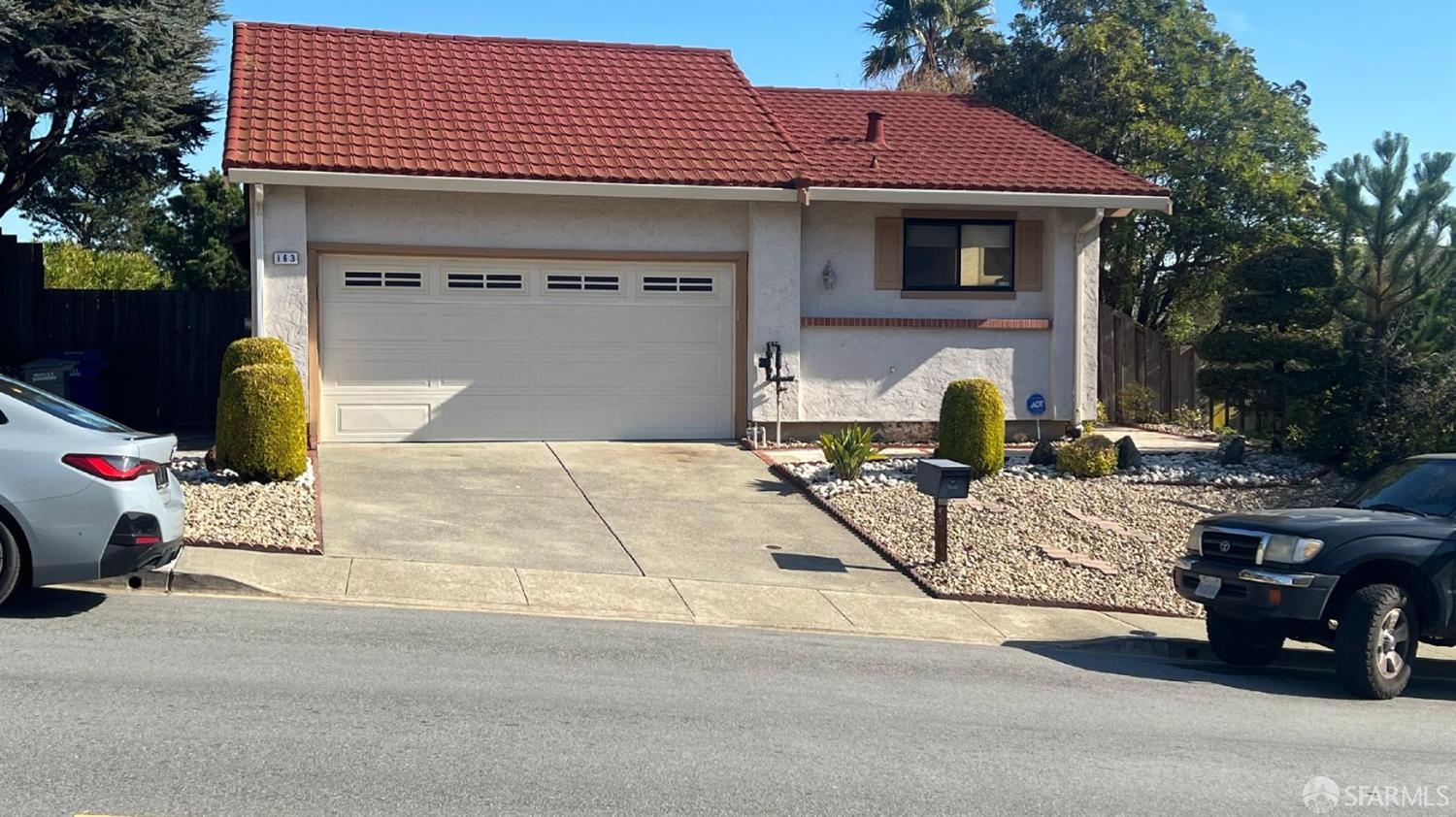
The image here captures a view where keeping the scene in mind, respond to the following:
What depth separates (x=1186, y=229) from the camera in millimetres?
24094

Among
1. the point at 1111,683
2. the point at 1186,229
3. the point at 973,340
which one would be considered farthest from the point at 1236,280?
the point at 1111,683

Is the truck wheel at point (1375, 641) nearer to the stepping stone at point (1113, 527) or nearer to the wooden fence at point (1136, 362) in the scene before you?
the stepping stone at point (1113, 527)

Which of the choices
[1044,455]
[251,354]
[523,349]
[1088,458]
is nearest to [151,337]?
[523,349]

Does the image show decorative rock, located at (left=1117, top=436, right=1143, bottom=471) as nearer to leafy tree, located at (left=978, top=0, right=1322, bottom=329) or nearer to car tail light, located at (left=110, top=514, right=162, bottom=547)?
leafy tree, located at (left=978, top=0, right=1322, bottom=329)

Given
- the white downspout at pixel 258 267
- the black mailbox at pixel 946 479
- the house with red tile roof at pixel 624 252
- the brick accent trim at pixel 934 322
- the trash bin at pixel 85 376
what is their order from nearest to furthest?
the black mailbox at pixel 946 479 → the white downspout at pixel 258 267 → the house with red tile roof at pixel 624 252 → the brick accent trim at pixel 934 322 → the trash bin at pixel 85 376

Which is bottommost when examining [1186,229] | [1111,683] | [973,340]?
[1111,683]

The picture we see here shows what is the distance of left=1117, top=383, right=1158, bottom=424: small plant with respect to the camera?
69.1 feet

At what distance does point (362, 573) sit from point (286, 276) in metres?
6.06

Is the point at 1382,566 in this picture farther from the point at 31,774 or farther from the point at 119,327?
the point at 119,327

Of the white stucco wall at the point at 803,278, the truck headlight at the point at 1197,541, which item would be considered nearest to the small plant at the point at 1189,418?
the white stucco wall at the point at 803,278

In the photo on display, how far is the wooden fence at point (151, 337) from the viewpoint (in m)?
19.0

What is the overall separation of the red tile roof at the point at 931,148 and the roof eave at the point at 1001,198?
0.09m

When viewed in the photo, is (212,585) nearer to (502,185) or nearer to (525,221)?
(502,185)

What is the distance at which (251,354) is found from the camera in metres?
13.4
